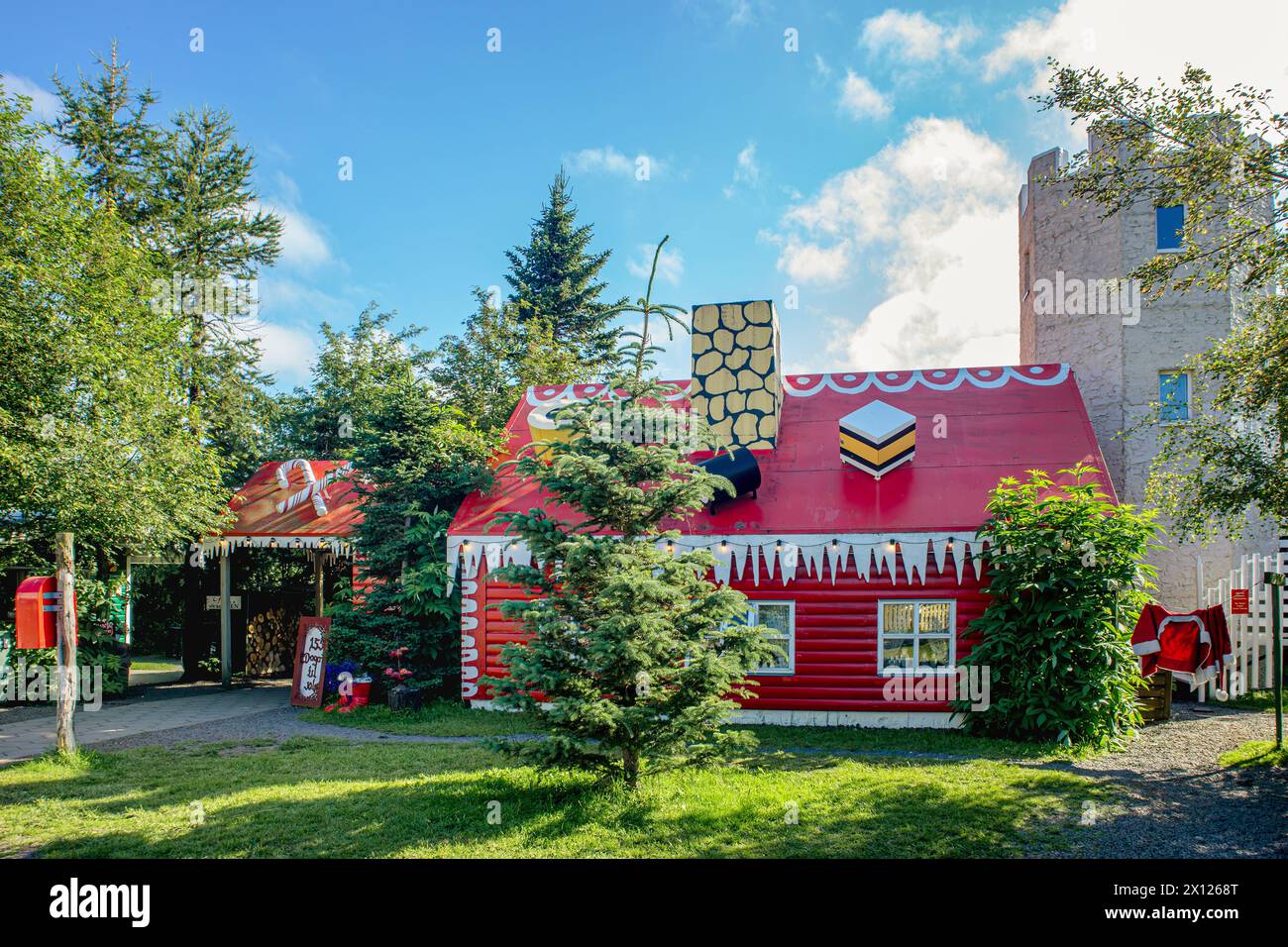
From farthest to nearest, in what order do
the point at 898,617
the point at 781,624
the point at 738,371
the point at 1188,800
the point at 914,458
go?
the point at 738,371, the point at 914,458, the point at 781,624, the point at 898,617, the point at 1188,800

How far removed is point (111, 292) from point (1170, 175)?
16.7m

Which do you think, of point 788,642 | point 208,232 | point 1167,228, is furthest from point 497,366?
point 1167,228

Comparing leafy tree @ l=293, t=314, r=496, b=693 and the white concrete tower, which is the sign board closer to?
leafy tree @ l=293, t=314, r=496, b=693

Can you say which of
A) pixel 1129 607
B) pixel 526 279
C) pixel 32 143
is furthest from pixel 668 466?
pixel 526 279

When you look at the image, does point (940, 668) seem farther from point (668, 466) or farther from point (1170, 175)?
point (1170, 175)

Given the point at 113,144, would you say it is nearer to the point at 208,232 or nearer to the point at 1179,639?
the point at 208,232

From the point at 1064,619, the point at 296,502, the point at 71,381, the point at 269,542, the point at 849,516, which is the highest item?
the point at 71,381

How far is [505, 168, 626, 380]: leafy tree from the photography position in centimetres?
3275

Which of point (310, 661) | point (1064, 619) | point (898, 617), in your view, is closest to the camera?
point (1064, 619)

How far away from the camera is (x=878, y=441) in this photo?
41.0ft

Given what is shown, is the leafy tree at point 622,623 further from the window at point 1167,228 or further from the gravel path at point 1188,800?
the window at point 1167,228

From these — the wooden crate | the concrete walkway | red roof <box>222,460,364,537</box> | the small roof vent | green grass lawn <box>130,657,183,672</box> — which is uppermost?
the small roof vent

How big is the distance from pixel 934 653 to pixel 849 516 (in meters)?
2.46

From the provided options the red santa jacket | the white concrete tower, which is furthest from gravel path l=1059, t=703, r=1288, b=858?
the white concrete tower
